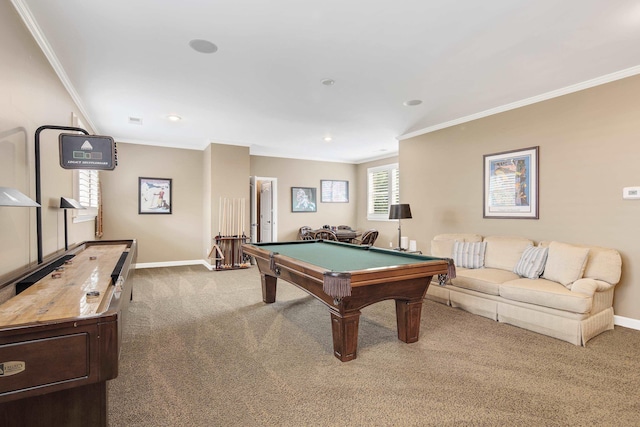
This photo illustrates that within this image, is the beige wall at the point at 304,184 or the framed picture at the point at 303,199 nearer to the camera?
the beige wall at the point at 304,184

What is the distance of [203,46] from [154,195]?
15.3ft

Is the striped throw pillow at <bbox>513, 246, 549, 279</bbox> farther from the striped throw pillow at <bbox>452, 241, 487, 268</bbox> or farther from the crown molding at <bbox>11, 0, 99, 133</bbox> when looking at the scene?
the crown molding at <bbox>11, 0, 99, 133</bbox>

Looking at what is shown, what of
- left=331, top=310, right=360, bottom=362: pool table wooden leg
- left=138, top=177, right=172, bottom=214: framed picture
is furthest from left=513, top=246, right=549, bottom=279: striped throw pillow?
left=138, top=177, right=172, bottom=214: framed picture

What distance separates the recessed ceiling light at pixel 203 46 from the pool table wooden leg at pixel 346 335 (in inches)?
101

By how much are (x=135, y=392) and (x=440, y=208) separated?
473cm

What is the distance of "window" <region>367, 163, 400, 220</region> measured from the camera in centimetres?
796

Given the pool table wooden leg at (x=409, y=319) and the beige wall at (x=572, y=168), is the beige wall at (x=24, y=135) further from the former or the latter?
the beige wall at (x=572, y=168)

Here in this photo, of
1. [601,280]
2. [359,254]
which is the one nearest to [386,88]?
[359,254]

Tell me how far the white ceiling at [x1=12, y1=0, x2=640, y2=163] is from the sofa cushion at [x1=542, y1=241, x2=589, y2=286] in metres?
1.88

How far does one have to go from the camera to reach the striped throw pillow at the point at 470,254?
14.0ft

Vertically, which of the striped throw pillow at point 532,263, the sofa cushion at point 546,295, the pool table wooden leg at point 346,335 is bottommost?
the pool table wooden leg at point 346,335

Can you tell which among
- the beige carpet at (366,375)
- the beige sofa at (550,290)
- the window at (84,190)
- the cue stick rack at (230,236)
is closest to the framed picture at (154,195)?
the window at (84,190)

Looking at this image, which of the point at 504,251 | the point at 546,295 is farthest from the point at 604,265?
the point at 504,251

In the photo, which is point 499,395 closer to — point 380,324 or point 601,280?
point 380,324
